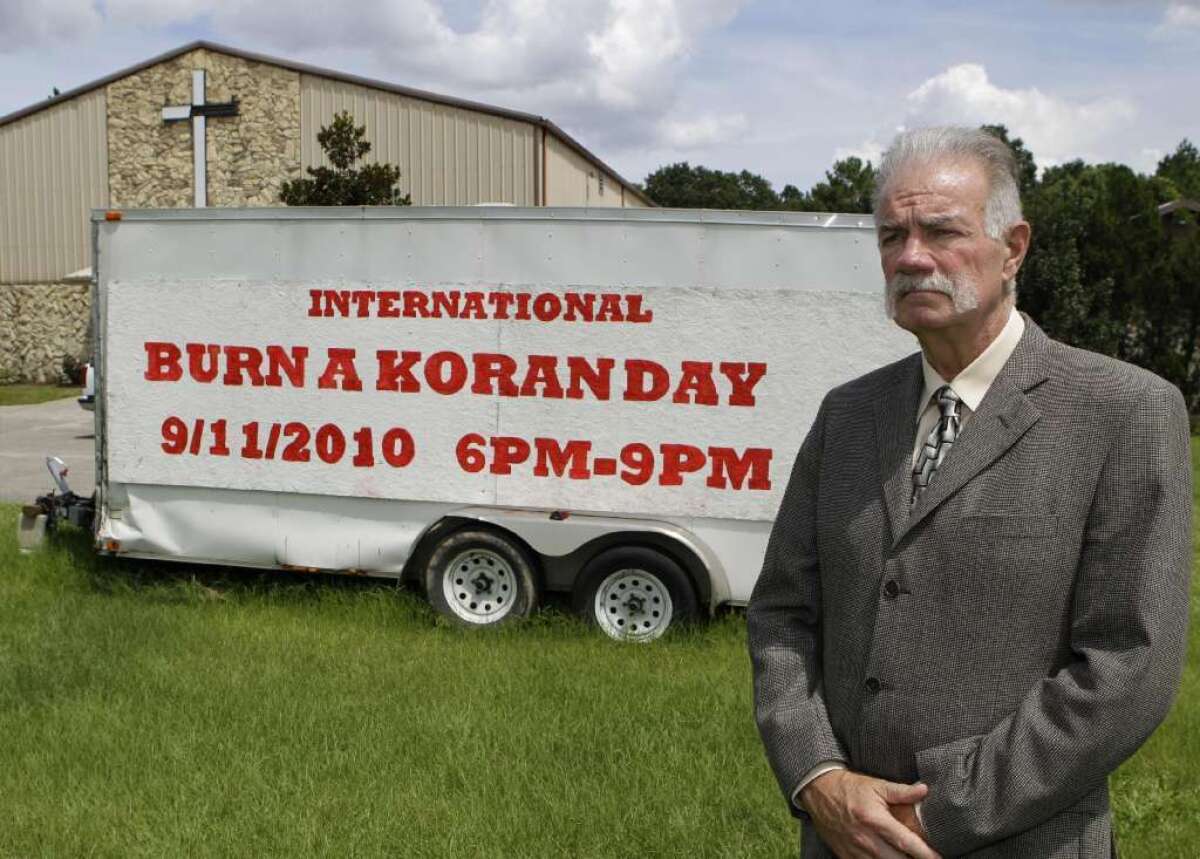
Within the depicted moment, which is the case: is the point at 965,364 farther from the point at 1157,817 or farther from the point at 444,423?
the point at 444,423

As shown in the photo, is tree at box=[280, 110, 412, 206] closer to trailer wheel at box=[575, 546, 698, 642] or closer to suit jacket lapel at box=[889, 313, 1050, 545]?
trailer wheel at box=[575, 546, 698, 642]

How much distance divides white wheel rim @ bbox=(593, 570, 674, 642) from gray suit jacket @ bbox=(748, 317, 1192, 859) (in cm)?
483

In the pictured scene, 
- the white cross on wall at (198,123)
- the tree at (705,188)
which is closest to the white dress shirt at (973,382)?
the white cross on wall at (198,123)

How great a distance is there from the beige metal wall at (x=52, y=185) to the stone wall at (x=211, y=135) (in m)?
0.58

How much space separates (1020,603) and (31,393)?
2803cm

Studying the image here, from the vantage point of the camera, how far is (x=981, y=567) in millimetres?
2010

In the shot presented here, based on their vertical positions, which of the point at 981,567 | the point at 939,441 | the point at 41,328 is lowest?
the point at 981,567

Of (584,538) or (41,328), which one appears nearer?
(584,538)

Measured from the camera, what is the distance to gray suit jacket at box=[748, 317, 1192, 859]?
6.31ft

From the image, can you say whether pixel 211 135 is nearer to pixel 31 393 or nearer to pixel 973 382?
pixel 31 393

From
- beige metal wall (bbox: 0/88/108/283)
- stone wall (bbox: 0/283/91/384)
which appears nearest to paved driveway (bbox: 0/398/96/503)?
stone wall (bbox: 0/283/91/384)

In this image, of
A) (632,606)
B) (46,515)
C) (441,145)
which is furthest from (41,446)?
(632,606)

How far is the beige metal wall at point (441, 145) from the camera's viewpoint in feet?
82.9

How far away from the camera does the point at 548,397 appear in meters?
7.12
